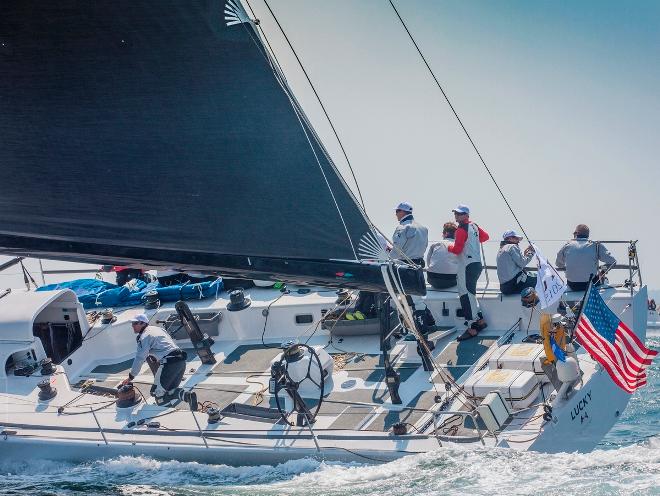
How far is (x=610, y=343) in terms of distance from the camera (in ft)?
31.7

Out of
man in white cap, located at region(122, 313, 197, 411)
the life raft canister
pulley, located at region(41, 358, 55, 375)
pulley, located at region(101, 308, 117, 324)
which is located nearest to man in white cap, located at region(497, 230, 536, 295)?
the life raft canister

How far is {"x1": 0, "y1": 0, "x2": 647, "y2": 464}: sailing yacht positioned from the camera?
8211 millimetres

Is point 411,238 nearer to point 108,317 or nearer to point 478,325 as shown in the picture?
point 478,325

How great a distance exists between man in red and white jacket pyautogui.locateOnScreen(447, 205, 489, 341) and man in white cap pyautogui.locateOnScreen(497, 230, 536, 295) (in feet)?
1.18

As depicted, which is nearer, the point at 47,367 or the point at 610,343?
the point at 610,343

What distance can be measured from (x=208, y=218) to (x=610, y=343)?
14.1 feet

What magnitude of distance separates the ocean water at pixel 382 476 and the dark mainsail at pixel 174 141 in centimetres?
166

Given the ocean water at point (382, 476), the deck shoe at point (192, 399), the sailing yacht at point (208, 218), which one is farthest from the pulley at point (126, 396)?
the ocean water at point (382, 476)

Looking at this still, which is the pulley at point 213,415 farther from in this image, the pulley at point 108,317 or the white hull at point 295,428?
the pulley at point 108,317

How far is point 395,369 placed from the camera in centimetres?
1079

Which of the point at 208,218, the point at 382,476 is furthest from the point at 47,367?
the point at 382,476

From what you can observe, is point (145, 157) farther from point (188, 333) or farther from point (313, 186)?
point (188, 333)

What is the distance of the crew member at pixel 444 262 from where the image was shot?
12039mm

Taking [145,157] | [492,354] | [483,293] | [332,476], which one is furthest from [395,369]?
[145,157]
